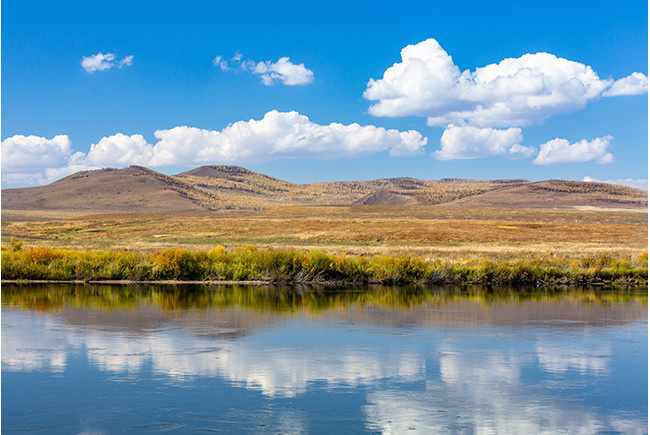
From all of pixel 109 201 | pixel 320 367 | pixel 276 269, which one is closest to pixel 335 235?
pixel 276 269

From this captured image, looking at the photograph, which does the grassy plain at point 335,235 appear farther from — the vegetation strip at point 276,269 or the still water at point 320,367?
the still water at point 320,367

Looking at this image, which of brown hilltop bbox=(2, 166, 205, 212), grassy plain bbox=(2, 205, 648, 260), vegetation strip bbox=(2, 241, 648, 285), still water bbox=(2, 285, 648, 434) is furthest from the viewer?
brown hilltop bbox=(2, 166, 205, 212)

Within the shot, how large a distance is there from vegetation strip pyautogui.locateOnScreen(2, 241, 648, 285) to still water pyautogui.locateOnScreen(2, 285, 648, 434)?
603 cm

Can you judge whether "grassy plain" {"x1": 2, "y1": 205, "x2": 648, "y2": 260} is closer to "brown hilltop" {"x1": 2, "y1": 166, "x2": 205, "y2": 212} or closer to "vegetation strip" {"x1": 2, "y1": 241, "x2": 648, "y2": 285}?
"vegetation strip" {"x1": 2, "y1": 241, "x2": 648, "y2": 285}

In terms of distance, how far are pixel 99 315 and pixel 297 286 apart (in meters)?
9.40

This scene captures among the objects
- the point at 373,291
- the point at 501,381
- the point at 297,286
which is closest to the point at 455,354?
the point at 501,381

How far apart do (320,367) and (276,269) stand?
14934mm

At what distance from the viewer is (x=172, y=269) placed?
26.3 m

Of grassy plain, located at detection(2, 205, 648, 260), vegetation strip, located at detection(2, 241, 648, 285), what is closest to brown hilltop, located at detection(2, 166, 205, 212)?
grassy plain, located at detection(2, 205, 648, 260)

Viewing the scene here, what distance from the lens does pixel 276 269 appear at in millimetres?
26531

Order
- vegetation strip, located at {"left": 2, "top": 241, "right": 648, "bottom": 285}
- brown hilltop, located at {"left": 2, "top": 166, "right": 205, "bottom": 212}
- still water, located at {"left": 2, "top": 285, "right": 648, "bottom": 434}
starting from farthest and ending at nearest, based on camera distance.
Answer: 1. brown hilltop, located at {"left": 2, "top": 166, "right": 205, "bottom": 212}
2. vegetation strip, located at {"left": 2, "top": 241, "right": 648, "bottom": 285}
3. still water, located at {"left": 2, "top": 285, "right": 648, "bottom": 434}

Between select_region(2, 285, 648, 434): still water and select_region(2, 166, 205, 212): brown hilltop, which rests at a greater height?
select_region(2, 166, 205, 212): brown hilltop

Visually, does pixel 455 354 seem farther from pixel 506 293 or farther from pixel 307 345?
pixel 506 293

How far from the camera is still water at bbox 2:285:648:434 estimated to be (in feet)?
29.5
